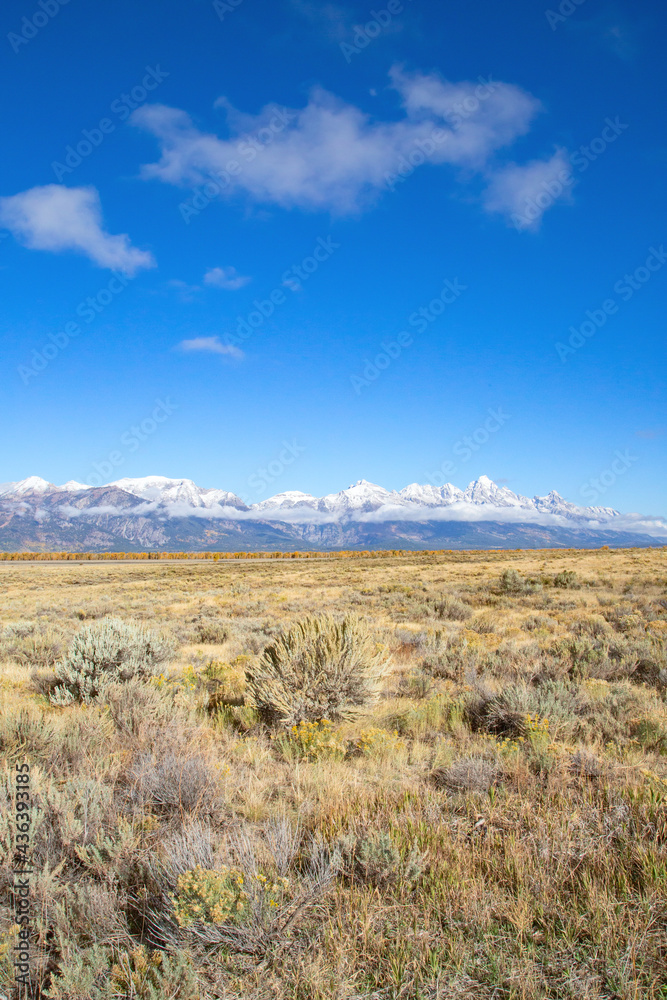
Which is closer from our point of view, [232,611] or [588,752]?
[588,752]

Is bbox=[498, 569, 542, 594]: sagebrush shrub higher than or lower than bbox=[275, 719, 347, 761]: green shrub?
lower

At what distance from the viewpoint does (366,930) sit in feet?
7.63

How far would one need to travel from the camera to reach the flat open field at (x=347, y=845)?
2184 millimetres

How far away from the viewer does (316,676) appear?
585 cm

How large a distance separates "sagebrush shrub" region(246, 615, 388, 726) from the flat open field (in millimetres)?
114

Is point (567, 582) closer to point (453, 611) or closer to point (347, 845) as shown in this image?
point (453, 611)

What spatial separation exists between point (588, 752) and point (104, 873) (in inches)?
161

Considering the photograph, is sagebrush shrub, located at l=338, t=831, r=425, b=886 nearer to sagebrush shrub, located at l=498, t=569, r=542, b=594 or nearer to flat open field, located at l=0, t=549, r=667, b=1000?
flat open field, located at l=0, t=549, r=667, b=1000

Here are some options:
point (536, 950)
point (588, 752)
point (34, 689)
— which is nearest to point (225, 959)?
point (536, 950)

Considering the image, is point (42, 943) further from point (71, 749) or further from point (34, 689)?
point (34, 689)

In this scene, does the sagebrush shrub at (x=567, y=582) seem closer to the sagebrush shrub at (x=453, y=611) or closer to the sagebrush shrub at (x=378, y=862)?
the sagebrush shrub at (x=453, y=611)

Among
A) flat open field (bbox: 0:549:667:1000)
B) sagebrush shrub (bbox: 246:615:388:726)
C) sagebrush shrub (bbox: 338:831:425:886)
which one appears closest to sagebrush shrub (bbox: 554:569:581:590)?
flat open field (bbox: 0:549:667:1000)

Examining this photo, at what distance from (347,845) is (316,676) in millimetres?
2909

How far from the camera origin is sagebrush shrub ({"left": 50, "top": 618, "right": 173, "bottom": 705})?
6484 millimetres
